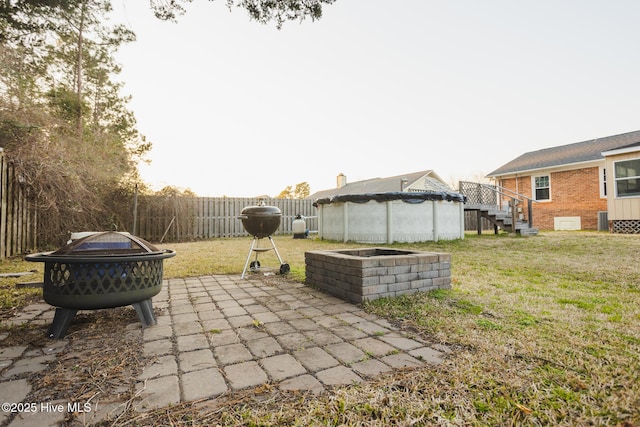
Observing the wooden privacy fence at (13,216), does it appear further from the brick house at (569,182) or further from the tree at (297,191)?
the tree at (297,191)

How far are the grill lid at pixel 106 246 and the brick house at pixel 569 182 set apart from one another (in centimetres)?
1652

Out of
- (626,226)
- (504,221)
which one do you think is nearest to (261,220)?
(504,221)

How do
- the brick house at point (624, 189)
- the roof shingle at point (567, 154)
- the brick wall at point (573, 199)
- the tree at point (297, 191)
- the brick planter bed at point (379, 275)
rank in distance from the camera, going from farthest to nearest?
1. the tree at point (297, 191)
2. the roof shingle at point (567, 154)
3. the brick wall at point (573, 199)
4. the brick house at point (624, 189)
5. the brick planter bed at point (379, 275)

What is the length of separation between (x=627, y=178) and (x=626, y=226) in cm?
187

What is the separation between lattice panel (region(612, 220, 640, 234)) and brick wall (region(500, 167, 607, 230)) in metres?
2.42

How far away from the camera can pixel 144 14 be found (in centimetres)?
390

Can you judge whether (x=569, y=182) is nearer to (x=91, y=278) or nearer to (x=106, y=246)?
(x=106, y=246)

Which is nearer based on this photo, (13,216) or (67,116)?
(13,216)

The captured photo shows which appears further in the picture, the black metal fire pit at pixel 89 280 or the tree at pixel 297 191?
the tree at pixel 297 191

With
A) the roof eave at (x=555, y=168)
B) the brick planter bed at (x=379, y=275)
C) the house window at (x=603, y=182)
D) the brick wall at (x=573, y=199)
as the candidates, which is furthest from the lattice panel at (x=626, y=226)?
the brick planter bed at (x=379, y=275)

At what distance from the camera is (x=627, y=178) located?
11.3 meters

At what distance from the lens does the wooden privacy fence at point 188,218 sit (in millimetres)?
11523

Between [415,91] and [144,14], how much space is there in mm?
8675

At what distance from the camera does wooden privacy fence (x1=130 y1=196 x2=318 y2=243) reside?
37.8ft
